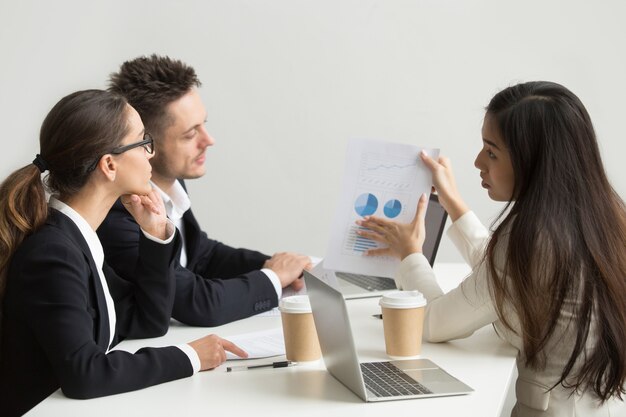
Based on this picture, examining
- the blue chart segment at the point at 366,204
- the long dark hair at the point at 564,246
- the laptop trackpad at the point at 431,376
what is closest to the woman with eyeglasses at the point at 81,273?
the laptop trackpad at the point at 431,376

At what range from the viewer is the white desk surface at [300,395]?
1.33 metres

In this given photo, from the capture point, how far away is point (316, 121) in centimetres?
420

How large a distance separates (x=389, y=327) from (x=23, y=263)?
0.72 metres

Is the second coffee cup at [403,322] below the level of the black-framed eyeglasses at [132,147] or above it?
below

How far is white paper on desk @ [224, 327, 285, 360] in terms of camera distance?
1.67 metres

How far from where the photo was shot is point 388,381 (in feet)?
4.81

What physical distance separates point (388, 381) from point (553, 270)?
0.39m

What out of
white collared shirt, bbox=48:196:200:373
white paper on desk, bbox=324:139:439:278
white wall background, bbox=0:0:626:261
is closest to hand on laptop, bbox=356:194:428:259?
A: white paper on desk, bbox=324:139:439:278

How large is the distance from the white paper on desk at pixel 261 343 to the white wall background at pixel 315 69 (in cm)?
241

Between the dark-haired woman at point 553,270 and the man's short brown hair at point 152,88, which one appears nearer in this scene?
the dark-haired woman at point 553,270

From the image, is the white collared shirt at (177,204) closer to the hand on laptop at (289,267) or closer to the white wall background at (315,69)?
the hand on laptop at (289,267)

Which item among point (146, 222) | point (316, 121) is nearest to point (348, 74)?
point (316, 121)

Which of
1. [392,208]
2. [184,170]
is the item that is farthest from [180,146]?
[392,208]

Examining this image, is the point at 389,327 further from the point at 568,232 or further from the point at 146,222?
the point at 146,222
